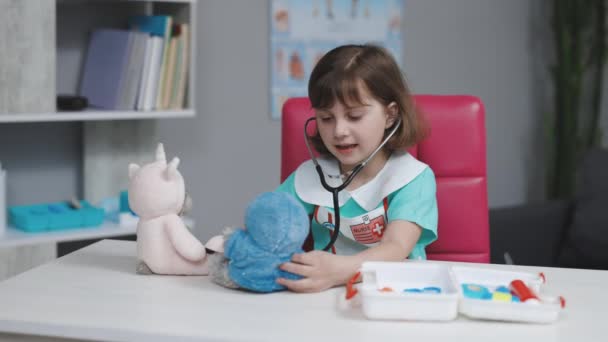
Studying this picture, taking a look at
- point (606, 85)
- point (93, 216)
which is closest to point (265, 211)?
point (93, 216)

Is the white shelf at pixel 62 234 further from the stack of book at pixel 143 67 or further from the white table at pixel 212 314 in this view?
the white table at pixel 212 314

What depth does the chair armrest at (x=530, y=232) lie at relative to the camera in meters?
2.70

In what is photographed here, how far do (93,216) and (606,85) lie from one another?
8.11 ft

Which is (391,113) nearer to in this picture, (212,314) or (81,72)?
(212,314)

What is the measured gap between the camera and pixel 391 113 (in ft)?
5.16

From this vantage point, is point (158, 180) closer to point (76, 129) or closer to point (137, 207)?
point (137, 207)

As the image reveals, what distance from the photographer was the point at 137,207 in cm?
127

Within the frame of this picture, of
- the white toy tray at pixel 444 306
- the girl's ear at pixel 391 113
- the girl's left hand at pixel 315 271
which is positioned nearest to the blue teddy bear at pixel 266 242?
the girl's left hand at pixel 315 271

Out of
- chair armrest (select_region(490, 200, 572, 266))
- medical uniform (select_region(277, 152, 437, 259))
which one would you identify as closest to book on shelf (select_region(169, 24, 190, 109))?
medical uniform (select_region(277, 152, 437, 259))

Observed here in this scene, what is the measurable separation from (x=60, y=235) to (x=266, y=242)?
1348 millimetres

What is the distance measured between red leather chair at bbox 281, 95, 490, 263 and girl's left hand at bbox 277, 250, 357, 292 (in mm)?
500

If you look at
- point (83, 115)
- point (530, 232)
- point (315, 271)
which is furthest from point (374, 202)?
point (530, 232)

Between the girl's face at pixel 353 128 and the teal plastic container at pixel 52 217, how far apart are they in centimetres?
116

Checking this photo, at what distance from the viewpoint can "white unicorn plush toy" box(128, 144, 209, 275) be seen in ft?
4.13
